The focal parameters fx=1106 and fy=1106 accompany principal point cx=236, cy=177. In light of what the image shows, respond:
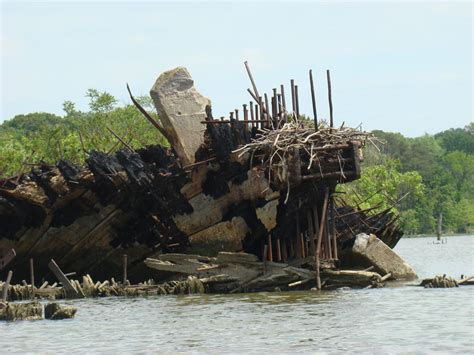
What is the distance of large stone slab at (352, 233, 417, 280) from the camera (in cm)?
2727

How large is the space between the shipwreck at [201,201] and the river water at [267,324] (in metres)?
1.65

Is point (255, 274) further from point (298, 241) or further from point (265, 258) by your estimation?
point (298, 241)

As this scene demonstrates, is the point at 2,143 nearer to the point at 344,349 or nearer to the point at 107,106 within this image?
the point at 107,106

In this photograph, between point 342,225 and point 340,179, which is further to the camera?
point 342,225

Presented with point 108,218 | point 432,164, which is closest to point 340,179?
point 108,218

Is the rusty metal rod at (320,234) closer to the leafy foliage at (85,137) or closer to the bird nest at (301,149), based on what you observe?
the bird nest at (301,149)

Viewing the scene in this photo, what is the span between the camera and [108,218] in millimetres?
27094

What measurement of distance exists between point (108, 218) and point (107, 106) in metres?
41.9

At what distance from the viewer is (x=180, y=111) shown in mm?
26469

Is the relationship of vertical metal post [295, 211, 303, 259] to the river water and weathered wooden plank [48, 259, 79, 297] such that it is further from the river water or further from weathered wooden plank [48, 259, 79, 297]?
weathered wooden plank [48, 259, 79, 297]

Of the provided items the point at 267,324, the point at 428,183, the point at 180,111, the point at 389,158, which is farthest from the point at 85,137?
the point at 428,183

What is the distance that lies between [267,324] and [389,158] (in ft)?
227

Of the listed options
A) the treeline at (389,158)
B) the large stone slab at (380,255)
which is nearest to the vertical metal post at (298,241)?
the large stone slab at (380,255)

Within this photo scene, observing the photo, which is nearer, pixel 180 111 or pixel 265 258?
pixel 265 258
